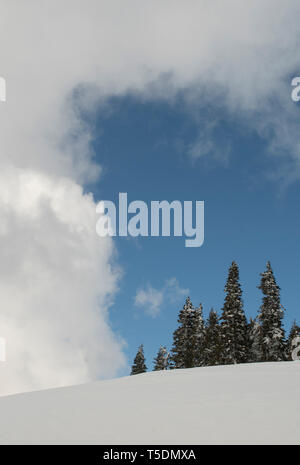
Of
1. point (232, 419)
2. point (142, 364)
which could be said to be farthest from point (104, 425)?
point (142, 364)

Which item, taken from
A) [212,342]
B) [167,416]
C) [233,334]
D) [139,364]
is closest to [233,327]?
[233,334]

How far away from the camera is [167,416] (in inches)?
337

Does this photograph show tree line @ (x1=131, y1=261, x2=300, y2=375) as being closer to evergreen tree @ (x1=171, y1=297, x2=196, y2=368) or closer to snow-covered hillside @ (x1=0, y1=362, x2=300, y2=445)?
evergreen tree @ (x1=171, y1=297, x2=196, y2=368)

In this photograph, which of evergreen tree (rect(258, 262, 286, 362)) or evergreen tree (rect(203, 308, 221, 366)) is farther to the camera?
evergreen tree (rect(203, 308, 221, 366))

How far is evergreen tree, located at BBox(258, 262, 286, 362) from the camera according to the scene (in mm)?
41219

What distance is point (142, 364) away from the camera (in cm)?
5959

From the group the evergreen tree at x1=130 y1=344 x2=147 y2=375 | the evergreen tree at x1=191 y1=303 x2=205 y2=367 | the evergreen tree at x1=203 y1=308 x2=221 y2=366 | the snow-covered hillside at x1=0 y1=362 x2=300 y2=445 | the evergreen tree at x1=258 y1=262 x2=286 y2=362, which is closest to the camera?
the snow-covered hillside at x1=0 y1=362 x2=300 y2=445

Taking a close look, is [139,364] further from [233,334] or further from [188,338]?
[233,334]

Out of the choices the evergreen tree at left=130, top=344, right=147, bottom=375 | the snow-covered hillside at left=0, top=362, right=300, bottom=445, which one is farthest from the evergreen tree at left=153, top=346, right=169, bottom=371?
the snow-covered hillside at left=0, top=362, right=300, bottom=445

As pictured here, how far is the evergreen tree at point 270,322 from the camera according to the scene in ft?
135

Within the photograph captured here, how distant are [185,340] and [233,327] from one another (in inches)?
326

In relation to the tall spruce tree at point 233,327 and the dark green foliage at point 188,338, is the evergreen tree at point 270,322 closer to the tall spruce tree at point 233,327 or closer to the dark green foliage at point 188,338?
the tall spruce tree at point 233,327

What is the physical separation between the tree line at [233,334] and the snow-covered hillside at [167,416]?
3116cm
